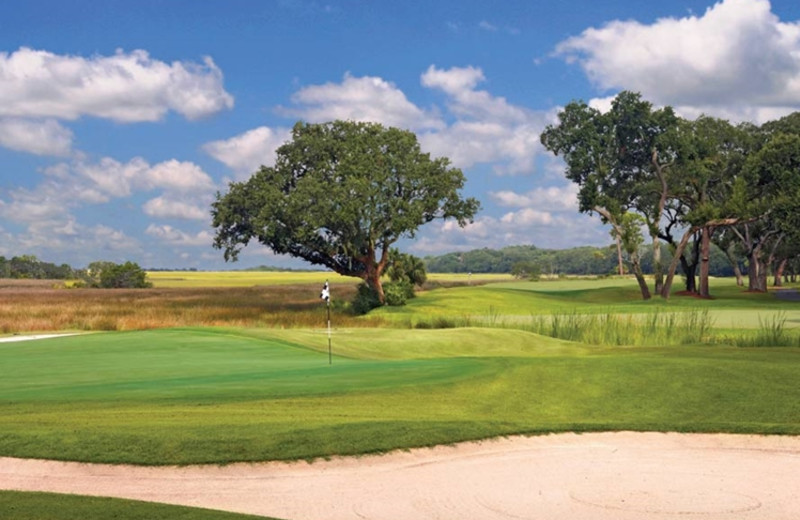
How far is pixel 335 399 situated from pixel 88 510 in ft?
24.8

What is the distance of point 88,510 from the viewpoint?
910 centimetres

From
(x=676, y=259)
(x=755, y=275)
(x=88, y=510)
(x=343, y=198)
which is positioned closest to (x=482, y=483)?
(x=88, y=510)


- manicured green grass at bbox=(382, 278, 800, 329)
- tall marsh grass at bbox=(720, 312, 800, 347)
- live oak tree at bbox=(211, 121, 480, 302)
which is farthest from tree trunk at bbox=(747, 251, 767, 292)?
tall marsh grass at bbox=(720, 312, 800, 347)

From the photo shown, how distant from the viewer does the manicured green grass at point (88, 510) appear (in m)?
8.84

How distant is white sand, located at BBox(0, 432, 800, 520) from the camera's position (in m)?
9.90

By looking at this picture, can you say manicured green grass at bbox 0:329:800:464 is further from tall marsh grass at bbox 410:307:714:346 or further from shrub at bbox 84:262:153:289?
shrub at bbox 84:262:153:289

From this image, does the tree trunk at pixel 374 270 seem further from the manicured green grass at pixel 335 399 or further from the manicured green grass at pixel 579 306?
the manicured green grass at pixel 335 399

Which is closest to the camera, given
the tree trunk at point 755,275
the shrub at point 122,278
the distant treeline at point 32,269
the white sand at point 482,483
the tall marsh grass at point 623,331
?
the white sand at point 482,483

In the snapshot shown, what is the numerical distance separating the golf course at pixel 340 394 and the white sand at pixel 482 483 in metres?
0.40

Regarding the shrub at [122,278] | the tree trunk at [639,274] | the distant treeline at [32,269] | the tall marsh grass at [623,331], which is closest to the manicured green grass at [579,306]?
the tree trunk at [639,274]

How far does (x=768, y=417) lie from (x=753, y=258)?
67990 mm

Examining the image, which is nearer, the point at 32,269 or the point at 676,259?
the point at 676,259

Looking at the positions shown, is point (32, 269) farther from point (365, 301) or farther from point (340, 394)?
point (340, 394)

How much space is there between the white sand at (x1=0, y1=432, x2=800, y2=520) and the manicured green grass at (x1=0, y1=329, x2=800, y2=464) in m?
0.41
